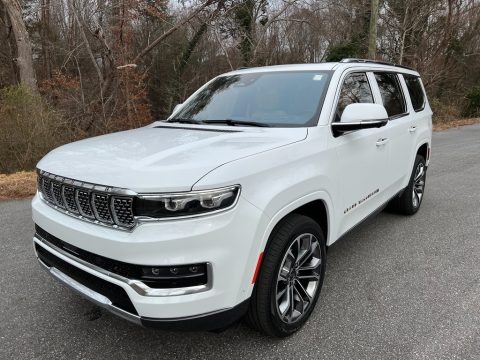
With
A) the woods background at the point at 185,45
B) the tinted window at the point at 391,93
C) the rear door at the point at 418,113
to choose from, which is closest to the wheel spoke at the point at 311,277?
the tinted window at the point at 391,93

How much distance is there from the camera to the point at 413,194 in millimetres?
5156

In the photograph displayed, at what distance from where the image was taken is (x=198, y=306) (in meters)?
2.16

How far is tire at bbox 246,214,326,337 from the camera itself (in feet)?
8.16

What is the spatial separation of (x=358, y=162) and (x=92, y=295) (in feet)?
7.36

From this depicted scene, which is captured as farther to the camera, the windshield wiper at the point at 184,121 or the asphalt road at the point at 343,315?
the windshield wiper at the point at 184,121

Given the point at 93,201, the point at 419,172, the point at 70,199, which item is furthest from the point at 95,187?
the point at 419,172

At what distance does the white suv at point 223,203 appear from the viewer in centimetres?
212

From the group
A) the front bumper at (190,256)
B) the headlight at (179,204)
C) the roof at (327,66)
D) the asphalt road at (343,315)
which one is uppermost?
the roof at (327,66)

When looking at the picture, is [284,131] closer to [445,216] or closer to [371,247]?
[371,247]

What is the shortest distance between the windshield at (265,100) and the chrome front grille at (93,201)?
145 cm

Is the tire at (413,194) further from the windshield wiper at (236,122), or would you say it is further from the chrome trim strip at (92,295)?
the chrome trim strip at (92,295)

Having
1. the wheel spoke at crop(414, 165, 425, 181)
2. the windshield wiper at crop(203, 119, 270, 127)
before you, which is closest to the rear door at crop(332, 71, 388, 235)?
the windshield wiper at crop(203, 119, 270, 127)

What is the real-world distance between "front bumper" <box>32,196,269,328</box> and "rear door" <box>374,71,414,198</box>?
2342 mm

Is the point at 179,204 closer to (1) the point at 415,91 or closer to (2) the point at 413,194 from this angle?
(2) the point at 413,194
